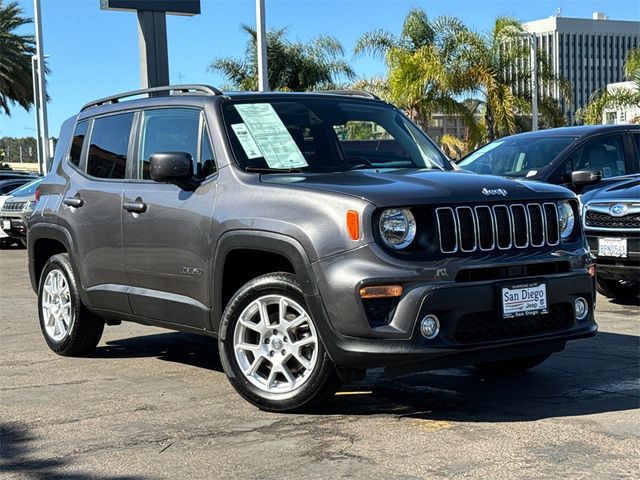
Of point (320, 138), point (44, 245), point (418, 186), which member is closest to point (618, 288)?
point (320, 138)

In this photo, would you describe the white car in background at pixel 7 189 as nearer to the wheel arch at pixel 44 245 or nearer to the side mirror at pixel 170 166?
the wheel arch at pixel 44 245

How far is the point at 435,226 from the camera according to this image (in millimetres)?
5191

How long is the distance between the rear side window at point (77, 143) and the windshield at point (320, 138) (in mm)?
1751

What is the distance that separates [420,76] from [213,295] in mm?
26671

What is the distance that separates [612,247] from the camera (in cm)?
914

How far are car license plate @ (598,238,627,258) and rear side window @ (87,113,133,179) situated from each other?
15.4 ft

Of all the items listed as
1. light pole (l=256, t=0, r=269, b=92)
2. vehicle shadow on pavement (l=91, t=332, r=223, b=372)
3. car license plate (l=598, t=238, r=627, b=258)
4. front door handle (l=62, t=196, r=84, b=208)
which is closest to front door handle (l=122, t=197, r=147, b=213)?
front door handle (l=62, t=196, r=84, b=208)

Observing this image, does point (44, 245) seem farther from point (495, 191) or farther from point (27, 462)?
point (495, 191)

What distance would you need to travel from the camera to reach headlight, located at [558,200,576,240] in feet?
19.1

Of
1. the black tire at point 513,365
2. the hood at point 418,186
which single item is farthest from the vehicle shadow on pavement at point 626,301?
the hood at point 418,186

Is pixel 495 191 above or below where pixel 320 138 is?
below

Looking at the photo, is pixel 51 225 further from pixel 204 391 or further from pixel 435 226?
pixel 435 226

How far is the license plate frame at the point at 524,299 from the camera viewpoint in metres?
5.24

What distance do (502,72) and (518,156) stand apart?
21956mm
